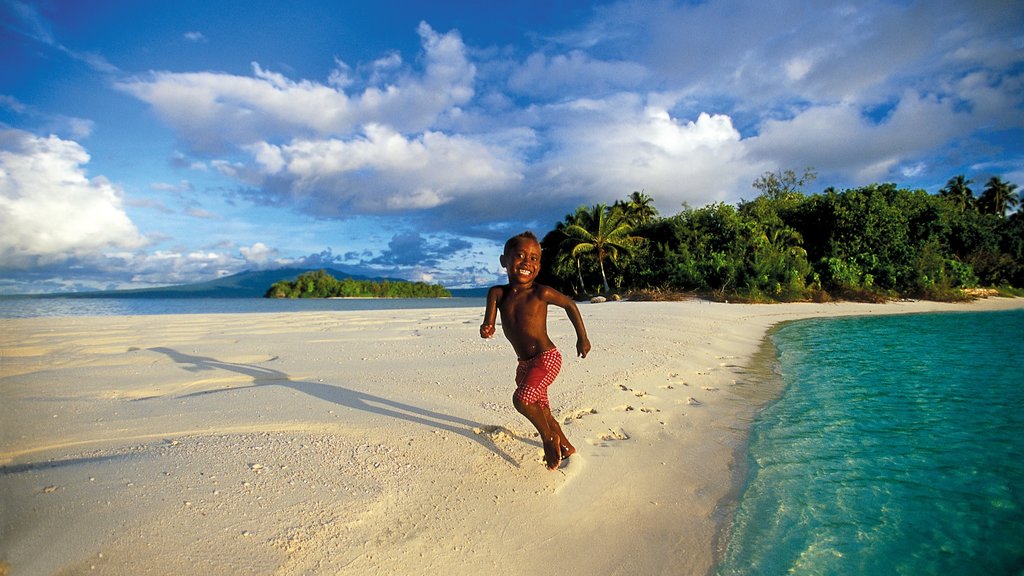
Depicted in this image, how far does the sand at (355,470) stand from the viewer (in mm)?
2033

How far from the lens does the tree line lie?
2620 centimetres

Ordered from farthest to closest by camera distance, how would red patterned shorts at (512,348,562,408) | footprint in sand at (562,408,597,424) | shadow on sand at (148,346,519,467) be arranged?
footprint in sand at (562,408,597,424) < shadow on sand at (148,346,519,467) < red patterned shorts at (512,348,562,408)

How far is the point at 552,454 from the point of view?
2.99m

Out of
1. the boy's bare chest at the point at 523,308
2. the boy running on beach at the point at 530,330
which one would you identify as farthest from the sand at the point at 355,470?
the boy's bare chest at the point at 523,308

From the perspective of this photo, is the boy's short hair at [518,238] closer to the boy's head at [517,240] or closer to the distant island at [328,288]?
the boy's head at [517,240]

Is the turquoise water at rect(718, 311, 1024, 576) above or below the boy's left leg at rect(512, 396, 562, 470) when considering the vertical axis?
below

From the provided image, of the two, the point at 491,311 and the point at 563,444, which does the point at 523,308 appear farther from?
the point at 563,444

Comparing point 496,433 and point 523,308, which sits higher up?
point 523,308

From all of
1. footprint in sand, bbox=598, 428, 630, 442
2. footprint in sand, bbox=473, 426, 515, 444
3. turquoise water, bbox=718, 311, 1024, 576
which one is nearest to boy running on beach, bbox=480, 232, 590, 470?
footprint in sand, bbox=473, 426, 515, 444

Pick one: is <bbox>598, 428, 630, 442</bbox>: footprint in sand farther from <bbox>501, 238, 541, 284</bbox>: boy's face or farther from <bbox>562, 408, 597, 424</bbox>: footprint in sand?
<bbox>501, 238, 541, 284</bbox>: boy's face

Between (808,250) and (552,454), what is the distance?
35298mm

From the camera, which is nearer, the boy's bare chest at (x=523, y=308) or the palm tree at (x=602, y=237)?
the boy's bare chest at (x=523, y=308)

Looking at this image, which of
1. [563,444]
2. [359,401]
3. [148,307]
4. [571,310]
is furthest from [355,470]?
[148,307]

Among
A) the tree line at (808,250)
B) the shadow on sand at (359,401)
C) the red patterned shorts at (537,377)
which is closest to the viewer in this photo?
the red patterned shorts at (537,377)
